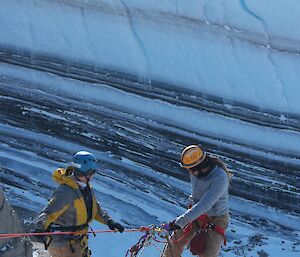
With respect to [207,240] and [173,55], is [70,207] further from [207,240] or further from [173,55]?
[173,55]

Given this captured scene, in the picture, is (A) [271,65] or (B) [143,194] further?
(A) [271,65]

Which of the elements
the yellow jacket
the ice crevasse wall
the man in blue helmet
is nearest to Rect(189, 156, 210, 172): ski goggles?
the man in blue helmet

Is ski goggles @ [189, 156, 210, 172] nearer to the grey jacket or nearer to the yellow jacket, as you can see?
the grey jacket

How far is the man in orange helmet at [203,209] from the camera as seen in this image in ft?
18.4

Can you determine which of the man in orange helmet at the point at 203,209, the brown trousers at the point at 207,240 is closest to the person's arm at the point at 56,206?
the man in orange helmet at the point at 203,209

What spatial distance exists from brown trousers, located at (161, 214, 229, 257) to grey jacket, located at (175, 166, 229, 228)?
0.23 meters

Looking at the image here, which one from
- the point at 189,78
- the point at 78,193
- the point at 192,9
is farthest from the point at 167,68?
the point at 78,193

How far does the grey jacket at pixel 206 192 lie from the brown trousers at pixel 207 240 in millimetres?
230

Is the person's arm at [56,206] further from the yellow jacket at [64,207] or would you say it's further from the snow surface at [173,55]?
the snow surface at [173,55]

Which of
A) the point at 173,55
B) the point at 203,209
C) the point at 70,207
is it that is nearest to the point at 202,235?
the point at 203,209

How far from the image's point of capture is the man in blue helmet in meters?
A: 5.00

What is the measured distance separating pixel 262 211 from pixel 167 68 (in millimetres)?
2408

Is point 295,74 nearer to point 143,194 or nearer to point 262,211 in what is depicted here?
point 262,211

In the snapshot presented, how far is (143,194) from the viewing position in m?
9.22
